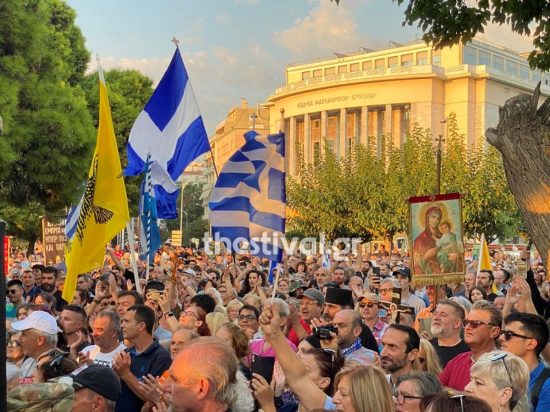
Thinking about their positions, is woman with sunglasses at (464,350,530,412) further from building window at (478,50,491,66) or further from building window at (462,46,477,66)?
building window at (478,50,491,66)

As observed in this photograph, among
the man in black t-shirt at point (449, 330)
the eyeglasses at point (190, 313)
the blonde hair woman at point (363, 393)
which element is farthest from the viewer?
the eyeglasses at point (190, 313)

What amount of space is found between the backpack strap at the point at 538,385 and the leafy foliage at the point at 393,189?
37516 mm

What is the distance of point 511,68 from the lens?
105 metres

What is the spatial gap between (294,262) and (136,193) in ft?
34.1

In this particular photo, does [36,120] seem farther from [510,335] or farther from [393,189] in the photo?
[393,189]

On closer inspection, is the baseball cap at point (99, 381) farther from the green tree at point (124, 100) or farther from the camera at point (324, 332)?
the green tree at point (124, 100)

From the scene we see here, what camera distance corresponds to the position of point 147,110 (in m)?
11.6

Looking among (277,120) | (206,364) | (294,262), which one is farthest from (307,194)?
(277,120)

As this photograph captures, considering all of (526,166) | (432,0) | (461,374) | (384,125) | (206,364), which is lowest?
(461,374)

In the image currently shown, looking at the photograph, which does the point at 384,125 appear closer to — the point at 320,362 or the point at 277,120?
the point at 277,120

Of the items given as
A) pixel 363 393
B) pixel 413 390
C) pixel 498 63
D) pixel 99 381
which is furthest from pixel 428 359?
pixel 498 63

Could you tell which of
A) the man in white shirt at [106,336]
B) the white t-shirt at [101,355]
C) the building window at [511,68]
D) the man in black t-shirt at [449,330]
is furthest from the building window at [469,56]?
the man in white shirt at [106,336]

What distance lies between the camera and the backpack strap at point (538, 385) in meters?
5.20

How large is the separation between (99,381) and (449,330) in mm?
3320
